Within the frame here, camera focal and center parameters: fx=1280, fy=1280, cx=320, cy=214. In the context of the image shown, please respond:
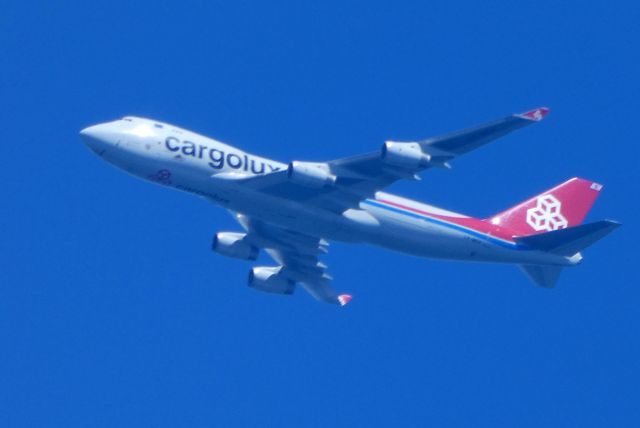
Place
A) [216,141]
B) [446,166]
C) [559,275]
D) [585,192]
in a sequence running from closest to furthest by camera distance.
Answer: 1. [446,166]
2. [216,141]
3. [559,275]
4. [585,192]

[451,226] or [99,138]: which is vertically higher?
[99,138]

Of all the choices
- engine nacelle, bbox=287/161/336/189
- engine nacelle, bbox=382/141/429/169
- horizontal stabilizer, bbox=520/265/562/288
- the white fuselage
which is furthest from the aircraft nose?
→ horizontal stabilizer, bbox=520/265/562/288

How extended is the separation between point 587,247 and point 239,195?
61.9 ft

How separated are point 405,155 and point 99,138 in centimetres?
1533

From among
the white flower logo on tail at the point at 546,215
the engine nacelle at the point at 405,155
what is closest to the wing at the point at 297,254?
the white flower logo on tail at the point at 546,215

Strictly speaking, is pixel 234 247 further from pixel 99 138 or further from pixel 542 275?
pixel 542 275

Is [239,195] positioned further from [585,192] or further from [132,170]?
[585,192]

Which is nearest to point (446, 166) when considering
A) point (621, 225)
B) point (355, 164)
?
point (355, 164)

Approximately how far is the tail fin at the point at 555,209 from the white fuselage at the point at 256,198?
4.18 metres

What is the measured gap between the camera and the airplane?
60750 mm

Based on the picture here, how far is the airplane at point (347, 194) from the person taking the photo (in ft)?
199

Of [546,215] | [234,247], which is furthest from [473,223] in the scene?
[234,247]

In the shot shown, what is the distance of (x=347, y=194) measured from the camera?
63.5m

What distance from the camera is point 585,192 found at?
75.2 meters
